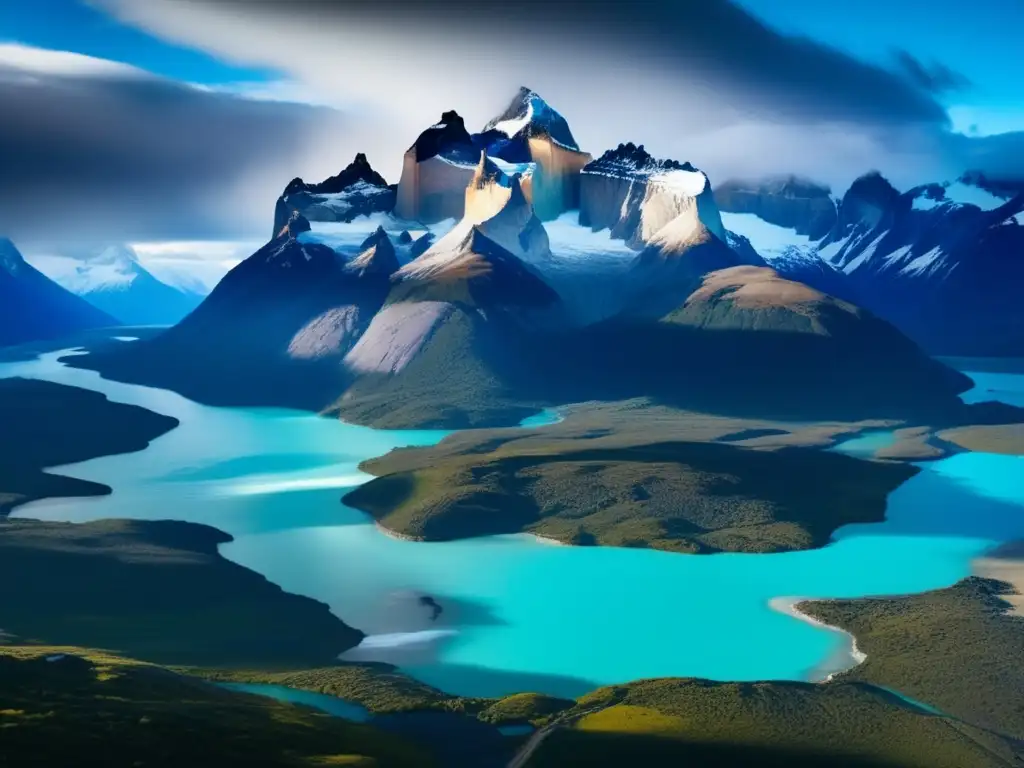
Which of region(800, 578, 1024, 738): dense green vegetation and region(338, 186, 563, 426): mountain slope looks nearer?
region(800, 578, 1024, 738): dense green vegetation

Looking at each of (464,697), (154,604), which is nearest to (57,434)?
(154,604)

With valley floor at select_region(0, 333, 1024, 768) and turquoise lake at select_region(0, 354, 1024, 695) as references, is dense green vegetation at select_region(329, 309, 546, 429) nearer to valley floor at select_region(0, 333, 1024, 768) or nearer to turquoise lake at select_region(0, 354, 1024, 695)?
turquoise lake at select_region(0, 354, 1024, 695)

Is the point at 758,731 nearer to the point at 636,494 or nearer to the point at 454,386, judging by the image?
the point at 636,494

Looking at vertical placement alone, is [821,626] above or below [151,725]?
above

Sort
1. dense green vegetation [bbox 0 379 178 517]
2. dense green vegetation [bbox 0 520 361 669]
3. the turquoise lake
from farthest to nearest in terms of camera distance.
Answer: dense green vegetation [bbox 0 379 178 517]
dense green vegetation [bbox 0 520 361 669]
the turquoise lake

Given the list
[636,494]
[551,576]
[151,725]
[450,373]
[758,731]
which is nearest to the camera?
[151,725]

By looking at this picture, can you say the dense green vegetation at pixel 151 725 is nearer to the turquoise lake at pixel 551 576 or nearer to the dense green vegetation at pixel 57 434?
the turquoise lake at pixel 551 576

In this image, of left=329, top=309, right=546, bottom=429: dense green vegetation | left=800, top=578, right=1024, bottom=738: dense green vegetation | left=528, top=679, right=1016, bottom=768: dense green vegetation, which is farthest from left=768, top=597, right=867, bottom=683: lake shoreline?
left=329, top=309, right=546, bottom=429: dense green vegetation
